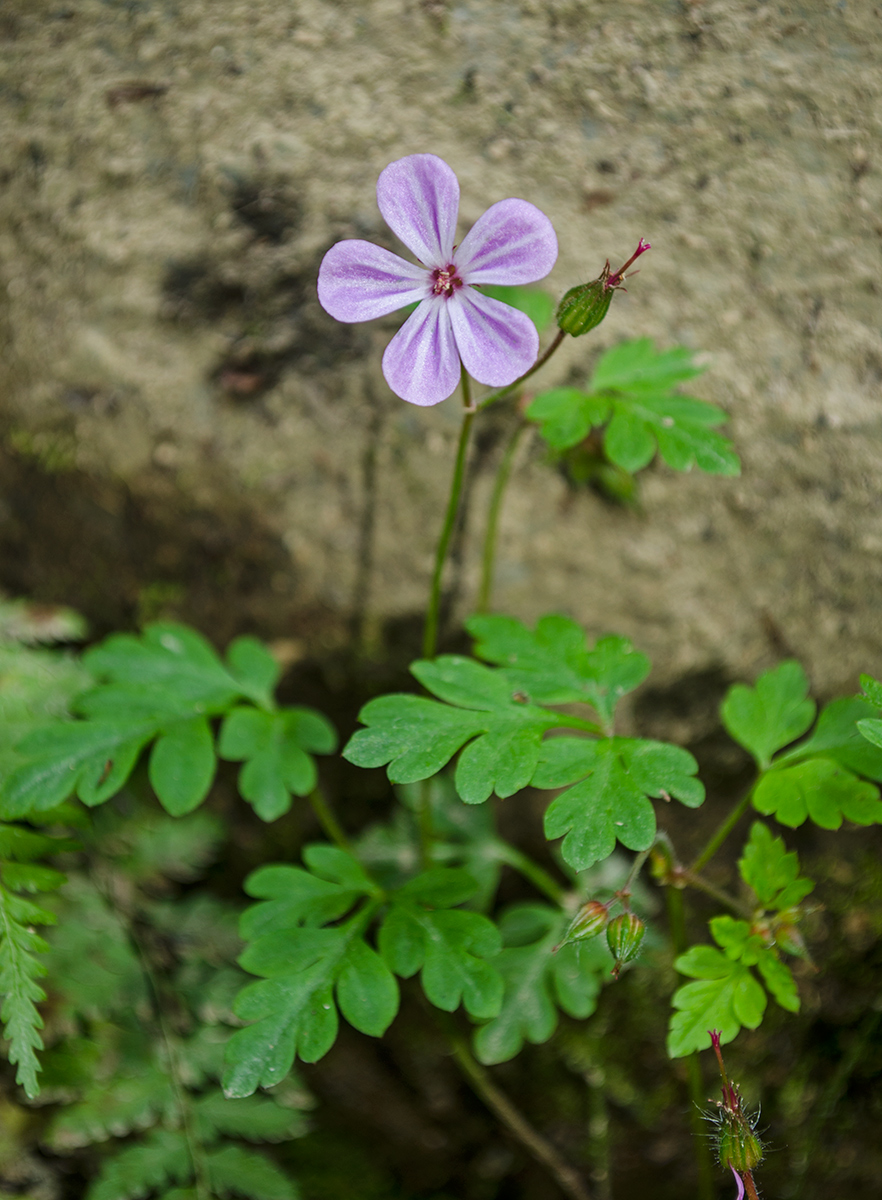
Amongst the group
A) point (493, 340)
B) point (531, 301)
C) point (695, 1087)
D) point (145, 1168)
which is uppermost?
point (493, 340)

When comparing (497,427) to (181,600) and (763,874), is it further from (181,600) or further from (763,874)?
(763,874)

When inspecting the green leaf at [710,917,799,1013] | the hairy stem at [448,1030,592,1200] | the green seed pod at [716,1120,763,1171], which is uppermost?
the green leaf at [710,917,799,1013]

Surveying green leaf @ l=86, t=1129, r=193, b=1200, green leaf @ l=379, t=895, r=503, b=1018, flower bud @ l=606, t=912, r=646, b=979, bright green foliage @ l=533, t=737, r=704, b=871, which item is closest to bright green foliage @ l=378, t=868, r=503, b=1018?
green leaf @ l=379, t=895, r=503, b=1018

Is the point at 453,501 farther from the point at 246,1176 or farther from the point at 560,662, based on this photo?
the point at 246,1176

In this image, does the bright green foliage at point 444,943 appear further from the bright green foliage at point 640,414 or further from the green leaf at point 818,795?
the bright green foliage at point 640,414

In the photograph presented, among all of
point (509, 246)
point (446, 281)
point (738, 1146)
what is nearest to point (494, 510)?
point (446, 281)

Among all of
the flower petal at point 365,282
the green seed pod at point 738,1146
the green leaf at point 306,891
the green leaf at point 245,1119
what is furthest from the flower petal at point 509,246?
the green leaf at point 245,1119

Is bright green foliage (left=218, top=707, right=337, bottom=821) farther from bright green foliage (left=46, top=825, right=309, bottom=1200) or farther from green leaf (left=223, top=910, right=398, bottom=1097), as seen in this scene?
bright green foliage (left=46, top=825, right=309, bottom=1200)
